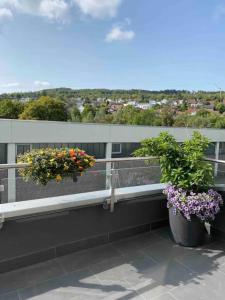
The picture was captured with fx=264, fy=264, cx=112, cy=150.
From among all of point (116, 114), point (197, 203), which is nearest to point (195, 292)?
point (197, 203)

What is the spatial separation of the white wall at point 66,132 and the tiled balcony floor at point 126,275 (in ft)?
34.2

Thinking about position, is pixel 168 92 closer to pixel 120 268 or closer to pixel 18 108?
pixel 18 108

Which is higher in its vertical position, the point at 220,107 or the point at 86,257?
the point at 220,107

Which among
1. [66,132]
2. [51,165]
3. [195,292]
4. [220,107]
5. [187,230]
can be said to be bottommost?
[195,292]

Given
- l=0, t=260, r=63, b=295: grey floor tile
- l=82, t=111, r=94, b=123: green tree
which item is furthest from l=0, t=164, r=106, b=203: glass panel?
l=82, t=111, r=94, b=123: green tree

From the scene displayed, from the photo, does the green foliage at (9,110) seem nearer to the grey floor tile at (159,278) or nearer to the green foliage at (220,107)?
the green foliage at (220,107)

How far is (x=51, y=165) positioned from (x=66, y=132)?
38.2 feet

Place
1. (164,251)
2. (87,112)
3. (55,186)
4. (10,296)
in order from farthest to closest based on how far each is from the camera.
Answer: (87,112), (164,251), (55,186), (10,296)

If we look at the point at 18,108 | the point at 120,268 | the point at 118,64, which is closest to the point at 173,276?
the point at 120,268

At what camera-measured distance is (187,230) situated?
9.80 feet

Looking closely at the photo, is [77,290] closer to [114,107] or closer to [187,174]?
[187,174]

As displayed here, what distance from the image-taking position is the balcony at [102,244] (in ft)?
7.54

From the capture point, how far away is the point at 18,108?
44.3 metres

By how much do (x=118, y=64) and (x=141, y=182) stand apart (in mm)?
27370
